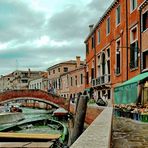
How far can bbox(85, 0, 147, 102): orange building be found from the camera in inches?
765

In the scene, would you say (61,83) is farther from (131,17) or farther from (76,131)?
(76,131)

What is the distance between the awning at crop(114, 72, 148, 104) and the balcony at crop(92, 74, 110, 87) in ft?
29.5

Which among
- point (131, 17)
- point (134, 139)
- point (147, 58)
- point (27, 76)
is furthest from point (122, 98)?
point (27, 76)

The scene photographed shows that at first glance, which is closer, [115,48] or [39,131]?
[39,131]

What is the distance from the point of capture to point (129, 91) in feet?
49.4

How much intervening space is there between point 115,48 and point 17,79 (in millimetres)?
76027

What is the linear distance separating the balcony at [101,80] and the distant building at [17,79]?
58.8 meters

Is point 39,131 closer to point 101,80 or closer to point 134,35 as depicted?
point 134,35

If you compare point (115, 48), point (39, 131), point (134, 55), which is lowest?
point (39, 131)

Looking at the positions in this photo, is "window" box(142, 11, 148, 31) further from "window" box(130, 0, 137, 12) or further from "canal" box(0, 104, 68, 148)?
"canal" box(0, 104, 68, 148)

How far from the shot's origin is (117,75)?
918 inches

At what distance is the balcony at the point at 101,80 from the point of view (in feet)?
88.0

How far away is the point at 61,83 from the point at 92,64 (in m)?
20.4

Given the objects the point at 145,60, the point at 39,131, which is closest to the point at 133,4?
the point at 145,60
